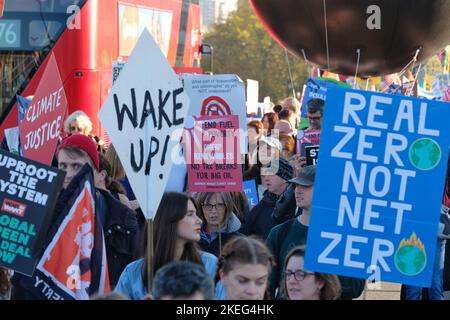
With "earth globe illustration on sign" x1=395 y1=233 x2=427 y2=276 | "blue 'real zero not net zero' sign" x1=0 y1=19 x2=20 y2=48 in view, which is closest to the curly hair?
"earth globe illustration on sign" x1=395 y1=233 x2=427 y2=276

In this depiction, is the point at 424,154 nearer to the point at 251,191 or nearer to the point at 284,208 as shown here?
the point at 284,208

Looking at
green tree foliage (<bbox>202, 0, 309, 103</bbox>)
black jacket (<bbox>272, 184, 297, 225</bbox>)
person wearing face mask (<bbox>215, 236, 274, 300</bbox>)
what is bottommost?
person wearing face mask (<bbox>215, 236, 274, 300</bbox>)

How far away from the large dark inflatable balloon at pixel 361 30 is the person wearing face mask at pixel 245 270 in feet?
17.4

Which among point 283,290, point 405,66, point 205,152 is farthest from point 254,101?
point 283,290

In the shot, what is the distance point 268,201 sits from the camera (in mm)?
7875

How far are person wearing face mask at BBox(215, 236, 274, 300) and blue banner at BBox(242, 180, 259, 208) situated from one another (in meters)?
3.87

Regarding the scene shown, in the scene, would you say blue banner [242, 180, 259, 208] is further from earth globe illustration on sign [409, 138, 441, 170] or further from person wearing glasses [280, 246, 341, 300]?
earth globe illustration on sign [409, 138, 441, 170]

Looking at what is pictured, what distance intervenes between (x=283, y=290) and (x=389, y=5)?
16.3 feet

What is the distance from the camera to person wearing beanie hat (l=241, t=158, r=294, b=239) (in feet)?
25.2

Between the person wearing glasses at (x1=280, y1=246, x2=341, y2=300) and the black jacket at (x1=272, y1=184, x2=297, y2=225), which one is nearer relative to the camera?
the person wearing glasses at (x1=280, y1=246, x2=341, y2=300)

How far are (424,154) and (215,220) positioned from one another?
2.70 metres

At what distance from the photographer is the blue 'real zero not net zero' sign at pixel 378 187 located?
4945mm

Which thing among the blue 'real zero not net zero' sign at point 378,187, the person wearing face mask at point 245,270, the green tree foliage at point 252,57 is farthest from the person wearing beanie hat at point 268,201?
the green tree foliage at point 252,57

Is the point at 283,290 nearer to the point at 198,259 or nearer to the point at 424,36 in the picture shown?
the point at 198,259
